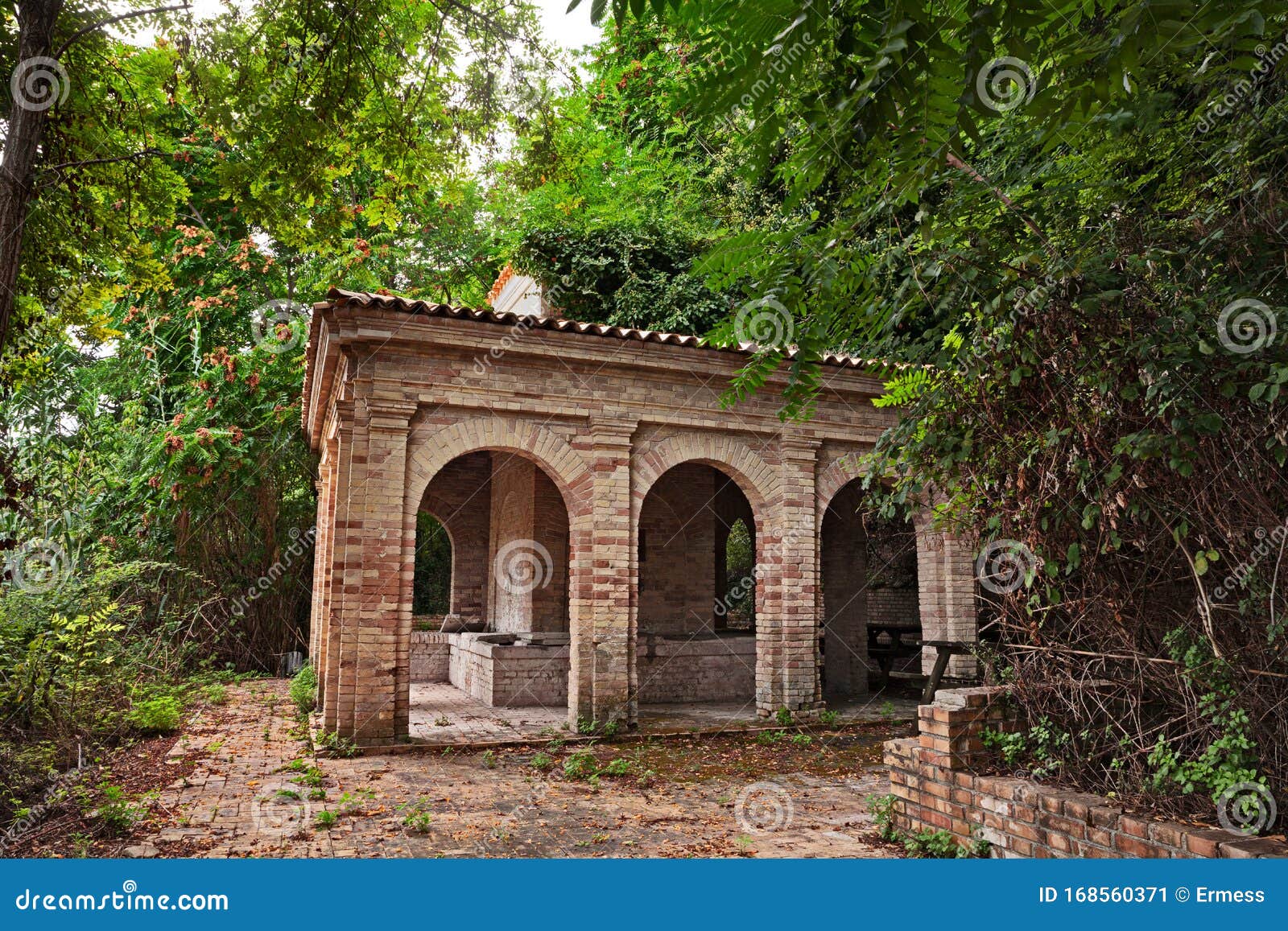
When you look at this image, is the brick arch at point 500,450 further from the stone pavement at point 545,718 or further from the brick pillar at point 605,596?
the stone pavement at point 545,718

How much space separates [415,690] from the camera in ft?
46.9

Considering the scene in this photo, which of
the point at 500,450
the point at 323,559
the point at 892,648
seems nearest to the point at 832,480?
the point at 500,450

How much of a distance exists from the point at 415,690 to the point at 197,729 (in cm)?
443

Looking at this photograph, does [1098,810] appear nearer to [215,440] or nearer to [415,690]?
[415,690]

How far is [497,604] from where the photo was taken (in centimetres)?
1593

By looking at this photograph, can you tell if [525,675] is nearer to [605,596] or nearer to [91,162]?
[605,596]

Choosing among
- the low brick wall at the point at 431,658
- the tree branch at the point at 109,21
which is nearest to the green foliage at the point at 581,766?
the tree branch at the point at 109,21

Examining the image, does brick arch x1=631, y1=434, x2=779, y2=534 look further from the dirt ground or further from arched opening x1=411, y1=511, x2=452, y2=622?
arched opening x1=411, y1=511, x2=452, y2=622

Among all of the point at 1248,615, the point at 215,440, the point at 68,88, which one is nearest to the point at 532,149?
the point at 68,88

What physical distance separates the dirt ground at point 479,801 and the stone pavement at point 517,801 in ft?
0.07

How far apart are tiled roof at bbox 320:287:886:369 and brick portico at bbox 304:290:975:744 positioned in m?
0.03

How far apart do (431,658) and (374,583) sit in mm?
7382

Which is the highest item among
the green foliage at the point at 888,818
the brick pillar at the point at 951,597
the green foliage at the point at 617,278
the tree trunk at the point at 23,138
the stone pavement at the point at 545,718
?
the green foliage at the point at 617,278

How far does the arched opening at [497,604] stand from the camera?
1245cm
